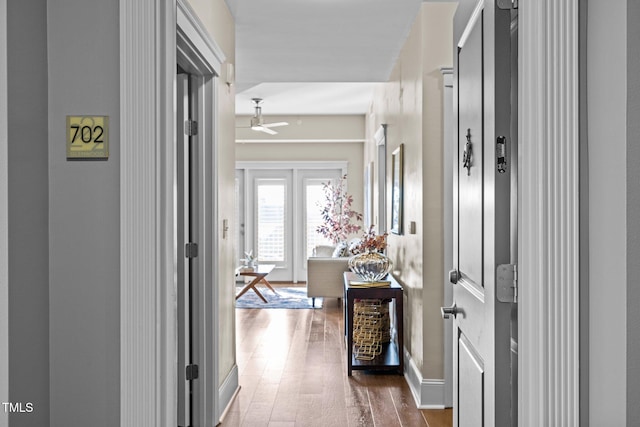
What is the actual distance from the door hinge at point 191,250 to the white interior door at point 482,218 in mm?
1669

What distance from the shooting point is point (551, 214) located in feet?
4.78

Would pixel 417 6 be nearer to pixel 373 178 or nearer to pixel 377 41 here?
pixel 377 41

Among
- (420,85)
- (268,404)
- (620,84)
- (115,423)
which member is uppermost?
(420,85)

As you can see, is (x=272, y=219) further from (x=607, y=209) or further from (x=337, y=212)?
(x=607, y=209)

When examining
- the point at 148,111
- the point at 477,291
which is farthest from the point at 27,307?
the point at 477,291

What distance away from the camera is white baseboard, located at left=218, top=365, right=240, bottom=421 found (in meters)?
3.66

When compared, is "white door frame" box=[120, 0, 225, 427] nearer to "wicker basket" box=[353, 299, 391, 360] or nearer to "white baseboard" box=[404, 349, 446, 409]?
"white baseboard" box=[404, 349, 446, 409]

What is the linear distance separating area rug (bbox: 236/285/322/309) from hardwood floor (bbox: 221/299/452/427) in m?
1.61

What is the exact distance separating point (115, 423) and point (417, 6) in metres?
3.14

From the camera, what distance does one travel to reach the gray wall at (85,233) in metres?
1.71

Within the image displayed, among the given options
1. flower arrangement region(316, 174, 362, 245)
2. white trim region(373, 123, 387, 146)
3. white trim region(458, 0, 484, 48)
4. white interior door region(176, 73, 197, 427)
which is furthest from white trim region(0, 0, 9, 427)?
flower arrangement region(316, 174, 362, 245)

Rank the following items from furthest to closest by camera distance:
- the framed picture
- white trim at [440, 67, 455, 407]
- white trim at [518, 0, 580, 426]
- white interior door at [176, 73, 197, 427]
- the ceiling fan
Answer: the ceiling fan → the framed picture → white trim at [440, 67, 455, 407] → white interior door at [176, 73, 197, 427] → white trim at [518, 0, 580, 426]

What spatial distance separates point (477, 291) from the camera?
1.85 meters

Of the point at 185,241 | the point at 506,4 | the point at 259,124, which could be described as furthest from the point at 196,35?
the point at 259,124
